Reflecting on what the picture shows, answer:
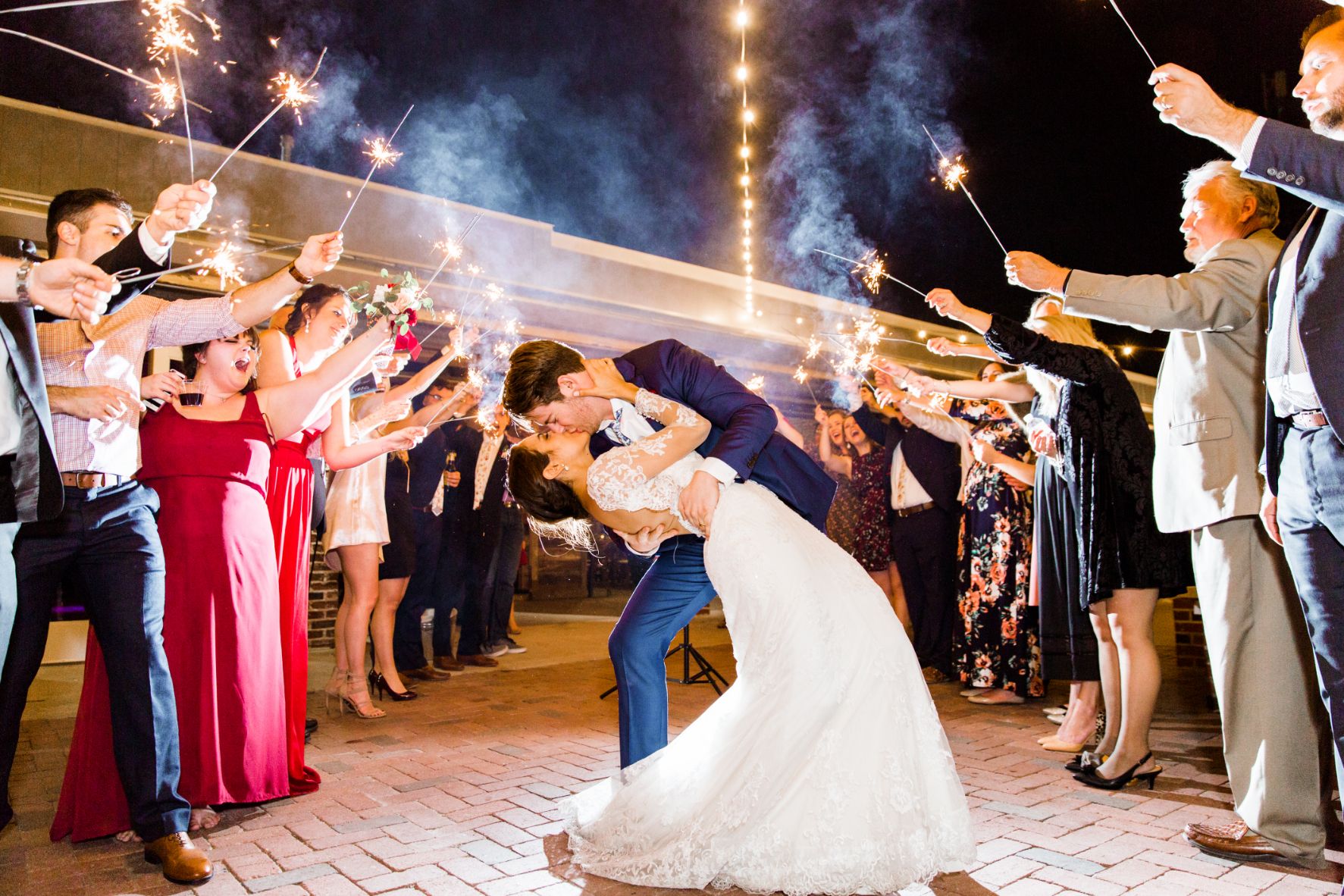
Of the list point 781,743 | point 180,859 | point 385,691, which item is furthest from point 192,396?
point 385,691

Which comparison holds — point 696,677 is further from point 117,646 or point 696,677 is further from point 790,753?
point 117,646

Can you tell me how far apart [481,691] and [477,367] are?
554 cm

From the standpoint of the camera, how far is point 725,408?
9.11 feet

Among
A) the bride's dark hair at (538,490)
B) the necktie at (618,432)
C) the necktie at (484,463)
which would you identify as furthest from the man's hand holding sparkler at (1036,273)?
the necktie at (484,463)

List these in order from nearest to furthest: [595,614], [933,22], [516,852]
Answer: [516,852]
[933,22]
[595,614]

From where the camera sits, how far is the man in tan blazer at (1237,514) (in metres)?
2.60

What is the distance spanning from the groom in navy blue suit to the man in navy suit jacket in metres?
1.37

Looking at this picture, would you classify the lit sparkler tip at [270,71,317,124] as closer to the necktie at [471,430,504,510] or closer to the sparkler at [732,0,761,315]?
the necktie at [471,430,504,510]

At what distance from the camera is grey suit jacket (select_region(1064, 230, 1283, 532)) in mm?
2729

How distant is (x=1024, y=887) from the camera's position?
235cm

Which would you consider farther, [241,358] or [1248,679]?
[241,358]

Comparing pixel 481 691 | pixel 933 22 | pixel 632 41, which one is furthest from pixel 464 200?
pixel 481 691

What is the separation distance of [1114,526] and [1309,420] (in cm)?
130

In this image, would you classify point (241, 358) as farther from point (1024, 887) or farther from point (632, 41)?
point (632, 41)
